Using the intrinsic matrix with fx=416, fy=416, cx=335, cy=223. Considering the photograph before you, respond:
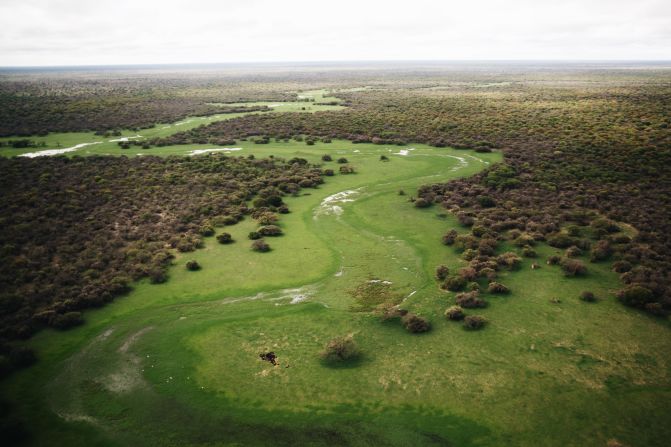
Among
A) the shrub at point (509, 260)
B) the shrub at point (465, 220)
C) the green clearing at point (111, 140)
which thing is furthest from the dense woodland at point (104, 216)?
the shrub at point (509, 260)

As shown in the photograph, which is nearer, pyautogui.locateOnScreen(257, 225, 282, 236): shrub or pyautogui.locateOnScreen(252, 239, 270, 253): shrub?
pyautogui.locateOnScreen(252, 239, 270, 253): shrub

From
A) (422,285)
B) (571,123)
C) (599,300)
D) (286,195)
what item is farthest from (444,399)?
(571,123)

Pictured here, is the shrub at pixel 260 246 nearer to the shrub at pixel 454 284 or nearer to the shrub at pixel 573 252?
the shrub at pixel 454 284

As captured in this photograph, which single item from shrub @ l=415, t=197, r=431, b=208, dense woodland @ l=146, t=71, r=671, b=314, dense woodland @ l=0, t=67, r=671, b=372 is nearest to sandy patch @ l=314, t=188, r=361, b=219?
dense woodland @ l=0, t=67, r=671, b=372

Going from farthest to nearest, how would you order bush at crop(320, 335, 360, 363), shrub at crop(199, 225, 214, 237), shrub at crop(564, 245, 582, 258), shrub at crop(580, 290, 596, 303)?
shrub at crop(199, 225, 214, 237) → shrub at crop(564, 245, 582, 258) → shrub at crop(580, 290, 596, 303) → bush at crop(320, 335, 360, 363)

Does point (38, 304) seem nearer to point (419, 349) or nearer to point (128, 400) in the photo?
point (128, 400)

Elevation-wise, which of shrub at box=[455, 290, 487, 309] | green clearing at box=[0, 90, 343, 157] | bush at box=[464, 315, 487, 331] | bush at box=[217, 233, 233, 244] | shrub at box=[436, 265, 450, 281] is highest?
green clearing at box=[0, 90, 343, 157]

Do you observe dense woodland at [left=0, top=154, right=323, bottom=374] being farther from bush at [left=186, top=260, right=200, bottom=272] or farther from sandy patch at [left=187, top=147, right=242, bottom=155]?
sandy patch at [left=187, top=147, right=242, bottom=155]
